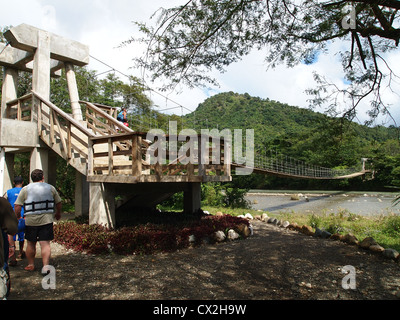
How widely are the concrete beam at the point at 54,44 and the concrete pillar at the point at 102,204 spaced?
305cm

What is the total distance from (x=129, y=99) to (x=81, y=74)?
3.65 meters

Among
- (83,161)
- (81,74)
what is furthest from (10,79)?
(81,74)

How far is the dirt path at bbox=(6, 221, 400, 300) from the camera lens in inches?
91.4

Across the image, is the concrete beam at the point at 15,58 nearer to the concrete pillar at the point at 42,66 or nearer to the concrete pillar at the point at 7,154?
the concrete pillar at the point at 7,154

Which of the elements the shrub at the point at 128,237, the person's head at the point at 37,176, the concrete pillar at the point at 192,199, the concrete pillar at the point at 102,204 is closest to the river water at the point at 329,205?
the concrete pillar at the point at 192,199

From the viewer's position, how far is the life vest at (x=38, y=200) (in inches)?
101

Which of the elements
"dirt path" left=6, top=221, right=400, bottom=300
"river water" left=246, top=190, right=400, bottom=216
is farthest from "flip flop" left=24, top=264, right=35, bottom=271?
"river water" left=246, top=190, right=400, bottom=216

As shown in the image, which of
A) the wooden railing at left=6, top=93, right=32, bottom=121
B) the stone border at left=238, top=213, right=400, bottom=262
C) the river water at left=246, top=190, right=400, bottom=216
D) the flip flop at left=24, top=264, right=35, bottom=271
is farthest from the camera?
the river water at left=246, top=190, right=400, bottom=216

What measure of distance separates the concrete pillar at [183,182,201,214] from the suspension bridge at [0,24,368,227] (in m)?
0.01

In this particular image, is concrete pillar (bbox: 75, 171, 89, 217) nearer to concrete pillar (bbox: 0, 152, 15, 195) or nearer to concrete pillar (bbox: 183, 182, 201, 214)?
concrete pillar (bbox: 0, 152, 15, 195)

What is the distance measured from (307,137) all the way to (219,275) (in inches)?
97.8

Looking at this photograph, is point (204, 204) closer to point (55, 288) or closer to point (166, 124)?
point (166, 124)

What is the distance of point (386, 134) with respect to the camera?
388 centimetres

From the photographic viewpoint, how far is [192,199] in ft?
17.8
